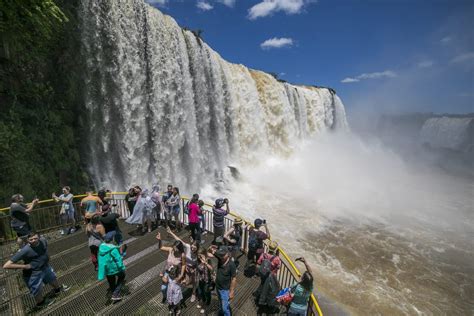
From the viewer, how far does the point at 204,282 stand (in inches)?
212

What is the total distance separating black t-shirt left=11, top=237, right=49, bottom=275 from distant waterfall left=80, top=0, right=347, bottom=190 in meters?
10.7

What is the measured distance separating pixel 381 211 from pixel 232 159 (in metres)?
14.0

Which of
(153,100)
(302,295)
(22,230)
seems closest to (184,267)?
(302,295)

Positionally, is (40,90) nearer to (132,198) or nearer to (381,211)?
(132,198)

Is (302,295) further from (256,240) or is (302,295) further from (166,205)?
(166,205)

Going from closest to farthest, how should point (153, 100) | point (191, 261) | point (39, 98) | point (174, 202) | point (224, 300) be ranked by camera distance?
point (224, 300) < point (191, 261) < point (174, 202) < point (39, 98) < point (153, 100)

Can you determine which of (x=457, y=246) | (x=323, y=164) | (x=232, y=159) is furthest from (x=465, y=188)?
(x=232, y=159)

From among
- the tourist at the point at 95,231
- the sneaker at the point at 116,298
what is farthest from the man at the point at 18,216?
the sneaker at the point at 116,298

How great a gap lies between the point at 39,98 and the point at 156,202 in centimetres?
914

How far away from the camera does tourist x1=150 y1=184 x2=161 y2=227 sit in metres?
8.62

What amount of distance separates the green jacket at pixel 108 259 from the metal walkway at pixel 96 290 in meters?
1.04

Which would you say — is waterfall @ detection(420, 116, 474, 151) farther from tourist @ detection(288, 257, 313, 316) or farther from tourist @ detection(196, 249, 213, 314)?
tourist @ detection(196, 249, 213, 314)

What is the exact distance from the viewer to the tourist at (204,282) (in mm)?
5289

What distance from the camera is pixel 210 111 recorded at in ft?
70.4
